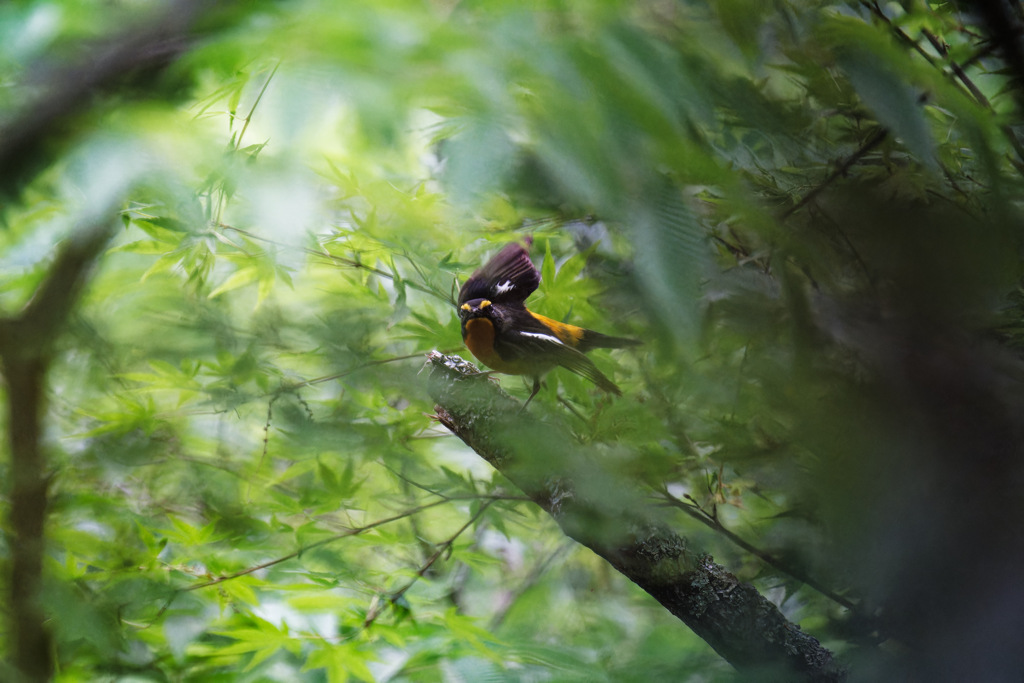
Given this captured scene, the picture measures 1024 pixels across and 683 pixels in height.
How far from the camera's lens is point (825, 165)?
17 cm

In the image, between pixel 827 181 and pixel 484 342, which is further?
pixel 484 342

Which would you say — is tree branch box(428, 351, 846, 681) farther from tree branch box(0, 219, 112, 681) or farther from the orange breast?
tree branch box(0, 219, 112, 681)

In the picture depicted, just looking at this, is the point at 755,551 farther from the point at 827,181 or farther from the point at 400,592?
the point at 400,592

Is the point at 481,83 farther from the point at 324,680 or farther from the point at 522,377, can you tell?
the point at 324,680

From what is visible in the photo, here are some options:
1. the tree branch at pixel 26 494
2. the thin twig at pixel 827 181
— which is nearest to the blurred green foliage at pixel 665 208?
the thin twig at pixel 827 181

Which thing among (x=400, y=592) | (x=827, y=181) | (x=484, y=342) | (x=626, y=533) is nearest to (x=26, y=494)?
(x=400, y=592)

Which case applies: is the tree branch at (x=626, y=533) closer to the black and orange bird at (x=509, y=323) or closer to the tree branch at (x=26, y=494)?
the black and orange bird at (x=509, y=323)

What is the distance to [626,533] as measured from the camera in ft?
0.92

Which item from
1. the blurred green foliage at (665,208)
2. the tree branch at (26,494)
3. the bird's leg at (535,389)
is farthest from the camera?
the tree branch at (26,494)

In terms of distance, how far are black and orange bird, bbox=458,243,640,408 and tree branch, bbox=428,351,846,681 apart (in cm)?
3

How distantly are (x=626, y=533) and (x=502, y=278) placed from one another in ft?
0.74

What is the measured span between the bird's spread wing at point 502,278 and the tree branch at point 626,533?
6 centimetres

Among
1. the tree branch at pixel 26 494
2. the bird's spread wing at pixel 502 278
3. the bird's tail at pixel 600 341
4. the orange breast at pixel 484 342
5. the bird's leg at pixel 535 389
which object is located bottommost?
the tree branch at pixel 26 494

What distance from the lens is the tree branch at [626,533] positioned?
0.21 metres
